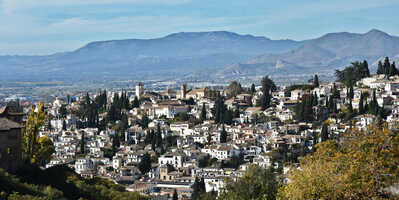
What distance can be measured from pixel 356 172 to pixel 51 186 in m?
13.2

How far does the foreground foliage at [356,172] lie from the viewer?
16.2 m

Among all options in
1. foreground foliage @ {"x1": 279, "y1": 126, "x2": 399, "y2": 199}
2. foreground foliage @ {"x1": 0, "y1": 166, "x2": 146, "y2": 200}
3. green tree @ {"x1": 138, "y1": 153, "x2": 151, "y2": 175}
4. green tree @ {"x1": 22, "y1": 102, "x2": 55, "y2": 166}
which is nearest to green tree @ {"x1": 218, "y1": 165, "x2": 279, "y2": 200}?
foreground foliage @ {"x1": 0, "y1": 166, "x2": 146, "y2": 200}

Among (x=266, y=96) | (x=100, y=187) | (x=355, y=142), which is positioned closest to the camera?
(x=355, y=142)

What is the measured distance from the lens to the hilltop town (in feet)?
176

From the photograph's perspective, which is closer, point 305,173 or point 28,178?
point 305,173

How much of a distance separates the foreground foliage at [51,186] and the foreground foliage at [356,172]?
8.57 metres

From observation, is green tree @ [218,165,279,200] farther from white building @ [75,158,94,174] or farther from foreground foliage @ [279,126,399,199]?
white building @ [75,158,94,174]

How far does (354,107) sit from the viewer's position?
6788 centimetres

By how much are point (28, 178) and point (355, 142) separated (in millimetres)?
13476

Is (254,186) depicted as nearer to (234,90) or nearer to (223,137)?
(223,137)

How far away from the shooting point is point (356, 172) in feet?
53.9

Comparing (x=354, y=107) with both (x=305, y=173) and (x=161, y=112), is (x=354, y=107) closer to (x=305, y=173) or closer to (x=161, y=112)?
(x=161, y=112)

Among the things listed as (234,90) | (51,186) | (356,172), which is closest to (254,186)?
(51,186)

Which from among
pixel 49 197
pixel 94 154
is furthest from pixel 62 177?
pixel 94 154
